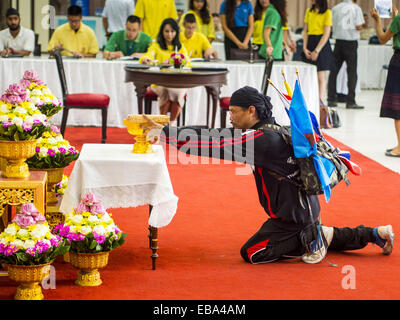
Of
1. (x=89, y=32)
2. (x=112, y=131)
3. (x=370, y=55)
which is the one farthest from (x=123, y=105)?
(x=370, y=55)

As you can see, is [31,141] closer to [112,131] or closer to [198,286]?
[198,286]

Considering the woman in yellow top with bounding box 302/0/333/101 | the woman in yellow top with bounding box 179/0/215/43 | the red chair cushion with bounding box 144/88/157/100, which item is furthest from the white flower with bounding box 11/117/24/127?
the woman in yellow top with bounding box 302/0/333/101

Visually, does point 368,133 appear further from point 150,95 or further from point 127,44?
point 127,44

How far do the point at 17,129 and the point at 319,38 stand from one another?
746cm

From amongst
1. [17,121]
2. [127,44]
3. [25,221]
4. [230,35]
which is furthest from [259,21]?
[25,221]

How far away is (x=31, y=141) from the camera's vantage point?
11.2 feet

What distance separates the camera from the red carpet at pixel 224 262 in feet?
10.8

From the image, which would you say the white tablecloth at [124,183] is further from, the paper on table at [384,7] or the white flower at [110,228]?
the paper on table at [384,7]

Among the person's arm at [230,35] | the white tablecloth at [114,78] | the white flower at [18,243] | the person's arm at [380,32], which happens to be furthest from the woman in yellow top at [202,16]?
the white flower at [18,243]

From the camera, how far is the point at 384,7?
677 cm

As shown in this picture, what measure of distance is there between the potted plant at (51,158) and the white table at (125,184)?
32 centimetres

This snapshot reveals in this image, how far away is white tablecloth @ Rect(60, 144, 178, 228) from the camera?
3.53 m

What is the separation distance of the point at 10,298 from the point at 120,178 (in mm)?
790

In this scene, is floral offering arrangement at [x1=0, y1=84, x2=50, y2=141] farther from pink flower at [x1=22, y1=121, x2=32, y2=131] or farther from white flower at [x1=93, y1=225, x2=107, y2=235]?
white flower at [x1=93, y1=225, x2=107, y2=235]
